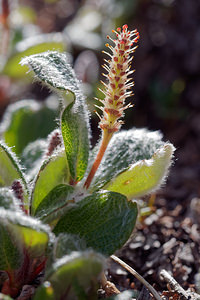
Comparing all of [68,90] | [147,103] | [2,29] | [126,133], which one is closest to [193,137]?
[147,103]

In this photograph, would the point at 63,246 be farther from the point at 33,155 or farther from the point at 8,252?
the point at 33,155

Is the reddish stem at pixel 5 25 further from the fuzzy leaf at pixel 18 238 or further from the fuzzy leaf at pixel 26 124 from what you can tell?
the fuzzy leaf at pixel 18 238

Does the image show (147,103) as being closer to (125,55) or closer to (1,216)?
(125,55)

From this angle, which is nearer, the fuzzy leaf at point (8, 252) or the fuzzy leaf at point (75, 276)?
the fuzzy leaf at point (75, 276)

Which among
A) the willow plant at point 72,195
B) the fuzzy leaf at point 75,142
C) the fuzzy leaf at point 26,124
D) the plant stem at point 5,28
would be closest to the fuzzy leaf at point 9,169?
the willow plant at point 72,195

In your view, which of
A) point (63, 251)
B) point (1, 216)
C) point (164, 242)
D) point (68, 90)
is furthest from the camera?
point (164, 242)

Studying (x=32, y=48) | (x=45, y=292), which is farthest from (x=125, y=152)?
(x=32, y=48)
